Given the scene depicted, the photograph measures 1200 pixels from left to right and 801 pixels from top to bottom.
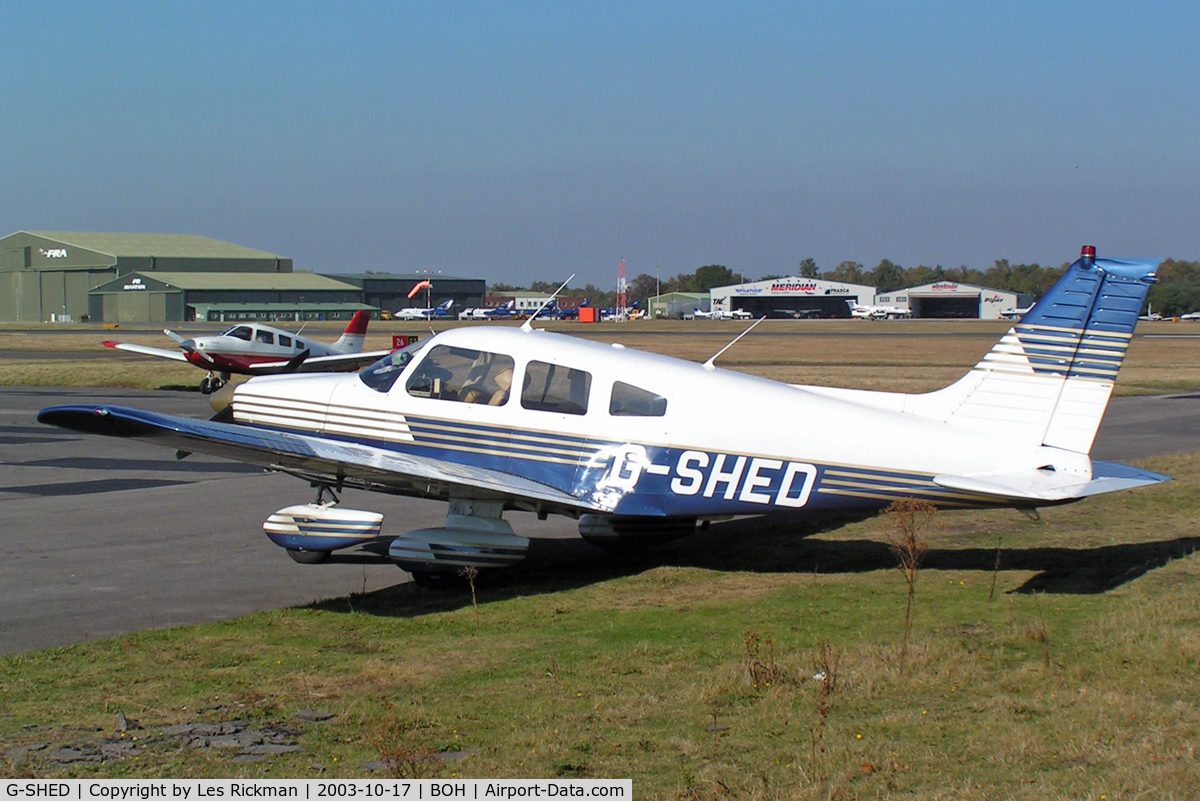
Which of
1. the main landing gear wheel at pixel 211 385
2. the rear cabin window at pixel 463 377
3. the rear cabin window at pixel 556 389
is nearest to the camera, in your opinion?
the rear cabin window at pixel 556 389

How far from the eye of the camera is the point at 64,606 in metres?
8.38

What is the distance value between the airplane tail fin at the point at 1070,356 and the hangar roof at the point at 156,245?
126 m

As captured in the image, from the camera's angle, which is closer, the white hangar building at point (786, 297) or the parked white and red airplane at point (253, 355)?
the parked white and red airplane at point (253, 355)

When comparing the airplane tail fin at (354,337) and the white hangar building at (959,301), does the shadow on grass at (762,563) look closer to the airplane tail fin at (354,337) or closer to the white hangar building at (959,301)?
the airplane tail fin at (354,337)

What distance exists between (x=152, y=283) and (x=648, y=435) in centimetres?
11199

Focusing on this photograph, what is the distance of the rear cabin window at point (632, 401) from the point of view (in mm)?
9195

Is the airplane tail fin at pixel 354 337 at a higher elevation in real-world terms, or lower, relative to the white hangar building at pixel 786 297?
lower

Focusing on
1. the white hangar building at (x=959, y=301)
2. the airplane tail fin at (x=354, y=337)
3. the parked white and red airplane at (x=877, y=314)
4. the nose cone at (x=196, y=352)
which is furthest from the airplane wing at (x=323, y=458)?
the white hangar building at (x=959, y=301)

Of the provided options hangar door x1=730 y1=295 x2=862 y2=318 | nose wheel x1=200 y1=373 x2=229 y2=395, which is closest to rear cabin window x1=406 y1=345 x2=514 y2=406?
nose wheel x1=200 y1=373 x2=229 y2=395

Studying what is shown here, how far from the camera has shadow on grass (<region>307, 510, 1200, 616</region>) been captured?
29.1 ft

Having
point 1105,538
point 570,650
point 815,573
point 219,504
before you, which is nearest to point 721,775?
point 570,650

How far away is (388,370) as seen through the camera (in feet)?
32.7

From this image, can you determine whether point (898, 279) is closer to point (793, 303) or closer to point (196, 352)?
point (793, 303)

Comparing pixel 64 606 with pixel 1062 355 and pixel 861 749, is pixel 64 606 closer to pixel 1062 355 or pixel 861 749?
pixel 861 749
